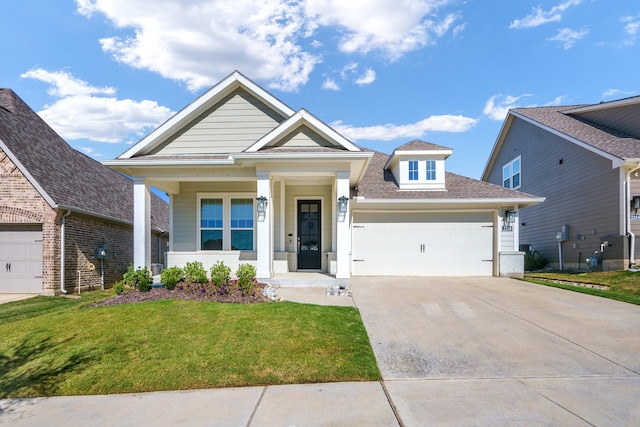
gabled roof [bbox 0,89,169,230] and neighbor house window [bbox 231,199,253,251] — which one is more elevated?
gabled roof [bbox 0,89,169,230]

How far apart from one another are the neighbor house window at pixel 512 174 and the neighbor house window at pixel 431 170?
8.98 meters

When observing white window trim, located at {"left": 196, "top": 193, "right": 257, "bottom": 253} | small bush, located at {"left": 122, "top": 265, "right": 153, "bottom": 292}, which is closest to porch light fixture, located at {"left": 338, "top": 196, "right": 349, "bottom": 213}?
white window trim, located at {"left": 196, "top": 193, "right": 257, "bottom": 253}

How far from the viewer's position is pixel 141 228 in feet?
34.3

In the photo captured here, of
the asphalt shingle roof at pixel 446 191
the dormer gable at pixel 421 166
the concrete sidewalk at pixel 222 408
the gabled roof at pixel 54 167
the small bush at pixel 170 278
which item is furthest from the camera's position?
the dormer gable at pixel 421 166

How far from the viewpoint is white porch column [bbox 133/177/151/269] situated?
10.4 meters

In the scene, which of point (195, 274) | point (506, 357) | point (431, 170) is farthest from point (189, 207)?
point (506, 357)

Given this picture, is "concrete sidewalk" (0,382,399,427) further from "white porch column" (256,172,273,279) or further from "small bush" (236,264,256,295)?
"white porch column" (256,172,273,279)

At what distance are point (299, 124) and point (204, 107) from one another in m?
3.24

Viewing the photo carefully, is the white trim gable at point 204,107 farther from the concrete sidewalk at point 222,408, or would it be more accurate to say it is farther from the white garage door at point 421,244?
the concrete sidewalk at point 222,408

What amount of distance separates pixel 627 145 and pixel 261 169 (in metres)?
13.7

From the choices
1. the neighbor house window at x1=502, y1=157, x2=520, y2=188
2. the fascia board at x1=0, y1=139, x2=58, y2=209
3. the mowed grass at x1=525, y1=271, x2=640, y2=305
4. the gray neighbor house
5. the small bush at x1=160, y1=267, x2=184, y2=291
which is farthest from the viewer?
the neighbor house window at x1=502, y1=157, x2=520, y2=188

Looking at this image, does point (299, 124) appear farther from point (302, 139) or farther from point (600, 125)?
point (600, 125)

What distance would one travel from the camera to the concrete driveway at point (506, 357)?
12.0 feet

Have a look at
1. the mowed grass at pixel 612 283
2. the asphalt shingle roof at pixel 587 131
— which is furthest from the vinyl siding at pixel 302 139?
the asphalt shingle roof at pixel 587 131
